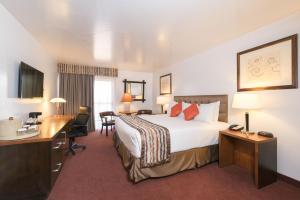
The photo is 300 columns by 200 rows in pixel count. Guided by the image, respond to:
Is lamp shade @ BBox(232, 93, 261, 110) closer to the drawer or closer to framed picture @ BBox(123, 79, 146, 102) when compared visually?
the drawer

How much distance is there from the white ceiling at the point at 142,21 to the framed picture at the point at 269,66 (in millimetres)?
399

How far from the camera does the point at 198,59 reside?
3939 mm

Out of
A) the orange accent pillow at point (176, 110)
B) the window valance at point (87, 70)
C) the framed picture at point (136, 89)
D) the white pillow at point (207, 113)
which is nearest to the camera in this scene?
the white pillow at point (207, 113)

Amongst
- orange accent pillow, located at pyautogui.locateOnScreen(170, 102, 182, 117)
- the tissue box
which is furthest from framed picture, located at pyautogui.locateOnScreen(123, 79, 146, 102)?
the tissue box

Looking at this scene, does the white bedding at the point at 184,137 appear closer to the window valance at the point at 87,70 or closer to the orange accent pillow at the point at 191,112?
the orange accent pillow at the point at 191,112

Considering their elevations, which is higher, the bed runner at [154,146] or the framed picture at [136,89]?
the framed picture at [136,89]

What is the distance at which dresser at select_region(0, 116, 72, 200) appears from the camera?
1.56 m

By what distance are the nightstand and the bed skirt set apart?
0.19 m

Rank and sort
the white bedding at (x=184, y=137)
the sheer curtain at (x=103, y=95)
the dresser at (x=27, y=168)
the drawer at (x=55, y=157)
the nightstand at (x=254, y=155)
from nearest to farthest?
the dresser at (x=27, y=168)
the drawer at (x=55, y=157)
the nightstand at (x=254, y=155)
the white bedding at (x=184, y=137)
the sheer curtain at (x=103, y=95)

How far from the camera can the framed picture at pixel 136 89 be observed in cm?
599

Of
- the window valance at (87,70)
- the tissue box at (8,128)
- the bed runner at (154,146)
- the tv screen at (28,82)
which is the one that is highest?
the window valance at (87,70)

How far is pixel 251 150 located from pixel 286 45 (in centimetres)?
173

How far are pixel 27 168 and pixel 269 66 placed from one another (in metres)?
3.58

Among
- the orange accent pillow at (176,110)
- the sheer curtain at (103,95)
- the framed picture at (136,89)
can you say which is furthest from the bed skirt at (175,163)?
the framed picture at (136,89)
